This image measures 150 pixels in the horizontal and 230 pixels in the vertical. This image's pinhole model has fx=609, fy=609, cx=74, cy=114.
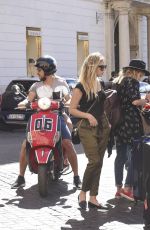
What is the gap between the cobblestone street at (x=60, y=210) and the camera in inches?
243

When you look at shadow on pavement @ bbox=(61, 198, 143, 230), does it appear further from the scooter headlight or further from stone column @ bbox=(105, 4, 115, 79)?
stone column @ bbox=(105, 4, 115, 79)

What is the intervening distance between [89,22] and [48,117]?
2301cm

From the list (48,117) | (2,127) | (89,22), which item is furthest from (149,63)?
(48,117)

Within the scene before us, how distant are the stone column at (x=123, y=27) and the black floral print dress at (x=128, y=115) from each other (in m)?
24.0

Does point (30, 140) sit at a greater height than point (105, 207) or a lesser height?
greater

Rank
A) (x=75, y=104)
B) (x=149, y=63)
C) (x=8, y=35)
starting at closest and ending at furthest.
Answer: (x=75, y=104) → (x=8, y=35) → (x=149, y=63)

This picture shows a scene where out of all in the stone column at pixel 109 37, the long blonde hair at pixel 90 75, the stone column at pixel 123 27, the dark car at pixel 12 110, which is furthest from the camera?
the stone column at pixel 109 37

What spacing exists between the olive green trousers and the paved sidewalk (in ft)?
1.09

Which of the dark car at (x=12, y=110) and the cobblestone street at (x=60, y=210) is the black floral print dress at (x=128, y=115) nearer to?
the cobblestone street at (x=60, y=210)

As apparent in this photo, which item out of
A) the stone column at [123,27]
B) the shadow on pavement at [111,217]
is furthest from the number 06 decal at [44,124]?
the stone column at [123,27]

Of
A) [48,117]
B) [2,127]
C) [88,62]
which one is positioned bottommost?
[2,127]

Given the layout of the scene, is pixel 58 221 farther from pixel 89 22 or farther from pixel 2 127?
pixel 89 22

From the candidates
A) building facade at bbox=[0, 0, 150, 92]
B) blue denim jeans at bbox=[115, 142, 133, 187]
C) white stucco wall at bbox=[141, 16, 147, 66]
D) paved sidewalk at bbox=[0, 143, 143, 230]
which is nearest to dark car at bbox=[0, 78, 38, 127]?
building facade at bbox=[0, 0, 150, 92]

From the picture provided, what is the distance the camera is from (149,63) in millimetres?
35312
